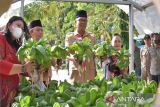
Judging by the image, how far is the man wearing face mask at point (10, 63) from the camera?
231 centimetres

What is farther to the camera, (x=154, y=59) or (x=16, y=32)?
(x=154, y=59)

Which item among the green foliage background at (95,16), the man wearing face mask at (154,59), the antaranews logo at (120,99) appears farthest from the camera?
the green foliage background at (95,16)

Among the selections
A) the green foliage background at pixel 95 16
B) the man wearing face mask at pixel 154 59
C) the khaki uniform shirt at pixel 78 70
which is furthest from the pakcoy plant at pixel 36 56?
the green foliage background at pixel 95 16

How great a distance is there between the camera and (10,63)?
2.33m

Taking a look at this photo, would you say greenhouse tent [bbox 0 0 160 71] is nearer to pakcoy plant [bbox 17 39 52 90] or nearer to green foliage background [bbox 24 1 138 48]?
pakcoy plant [bbox 17 39 52 90]

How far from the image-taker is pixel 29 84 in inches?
99.5

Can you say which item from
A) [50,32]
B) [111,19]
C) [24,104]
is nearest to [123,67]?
[24,104]

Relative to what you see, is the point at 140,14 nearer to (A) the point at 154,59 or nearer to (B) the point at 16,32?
(A) the point at 154,59

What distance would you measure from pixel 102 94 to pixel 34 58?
52 centimetres

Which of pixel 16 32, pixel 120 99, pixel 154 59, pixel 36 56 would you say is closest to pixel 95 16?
pixel 154 59

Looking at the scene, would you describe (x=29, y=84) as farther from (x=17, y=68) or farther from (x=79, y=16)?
(x=79, y=16)

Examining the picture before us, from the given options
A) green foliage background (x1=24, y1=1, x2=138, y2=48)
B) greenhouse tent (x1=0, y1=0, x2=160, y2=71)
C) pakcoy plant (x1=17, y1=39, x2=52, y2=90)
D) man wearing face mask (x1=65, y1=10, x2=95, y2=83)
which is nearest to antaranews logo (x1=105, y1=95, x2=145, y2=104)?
pakcoy plant (x1=17, y1=39, x2=52, y2=90)

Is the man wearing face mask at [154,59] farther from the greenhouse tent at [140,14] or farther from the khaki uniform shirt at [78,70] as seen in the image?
the khaki uniform shirt at [78,70]

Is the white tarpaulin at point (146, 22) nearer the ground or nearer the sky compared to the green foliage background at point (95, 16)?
nearer the ground
